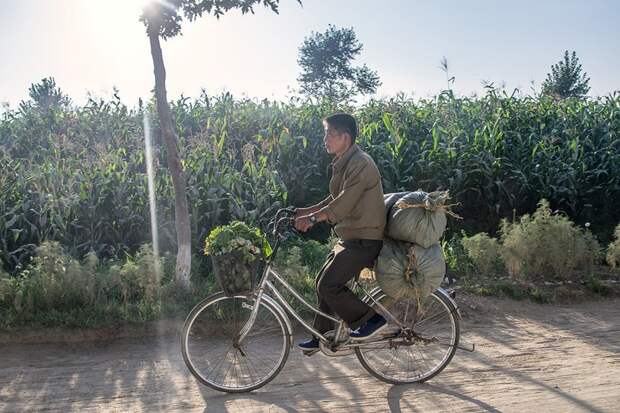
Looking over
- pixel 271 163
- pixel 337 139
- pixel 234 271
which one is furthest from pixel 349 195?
pixel 271 163

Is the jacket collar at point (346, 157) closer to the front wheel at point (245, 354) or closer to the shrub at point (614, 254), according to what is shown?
the front wheel at point (245, 354)

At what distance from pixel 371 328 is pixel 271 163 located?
557 centimetres

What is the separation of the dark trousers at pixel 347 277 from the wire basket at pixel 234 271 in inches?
21.4

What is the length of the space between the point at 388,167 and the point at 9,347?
6.22 meters

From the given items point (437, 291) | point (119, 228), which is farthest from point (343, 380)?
point (119, 228)

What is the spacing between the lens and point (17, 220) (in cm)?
849

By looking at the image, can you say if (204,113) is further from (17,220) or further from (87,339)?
(87,339)

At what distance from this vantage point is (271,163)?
10617 mm

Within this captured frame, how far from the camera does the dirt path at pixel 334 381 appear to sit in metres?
5.05

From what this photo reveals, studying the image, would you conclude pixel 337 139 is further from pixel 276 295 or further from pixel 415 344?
pixel 415 344

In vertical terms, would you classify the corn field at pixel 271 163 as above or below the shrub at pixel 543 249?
above

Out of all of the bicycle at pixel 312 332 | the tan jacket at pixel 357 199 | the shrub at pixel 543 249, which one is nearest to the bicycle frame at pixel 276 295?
the bicycle at pixel 312 332

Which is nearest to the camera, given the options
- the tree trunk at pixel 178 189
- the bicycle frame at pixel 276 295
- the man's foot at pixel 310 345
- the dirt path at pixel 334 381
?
the dirt path at pixel 334 381

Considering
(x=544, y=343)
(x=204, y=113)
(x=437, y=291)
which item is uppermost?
(x=204, y=113)
